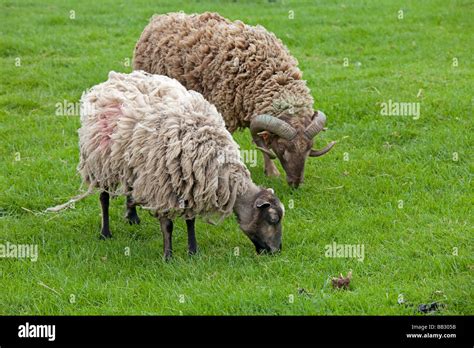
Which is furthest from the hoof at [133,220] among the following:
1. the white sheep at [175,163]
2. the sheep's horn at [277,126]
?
the sheep's horn at [277,126]

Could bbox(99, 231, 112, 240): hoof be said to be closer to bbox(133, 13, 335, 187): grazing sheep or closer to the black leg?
the black leg

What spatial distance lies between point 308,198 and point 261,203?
1.99 metres

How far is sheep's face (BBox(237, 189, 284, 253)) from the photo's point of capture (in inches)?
303

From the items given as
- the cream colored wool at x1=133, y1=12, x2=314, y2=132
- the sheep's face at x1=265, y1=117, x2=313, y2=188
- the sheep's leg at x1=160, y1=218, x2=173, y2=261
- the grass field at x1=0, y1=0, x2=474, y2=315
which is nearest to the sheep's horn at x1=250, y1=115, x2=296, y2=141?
the sheep's face at x1=265, y1=117, x2=313, y2=188

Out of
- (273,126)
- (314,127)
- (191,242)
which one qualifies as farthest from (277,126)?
(191,242)

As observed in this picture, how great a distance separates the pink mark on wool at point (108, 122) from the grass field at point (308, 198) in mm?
1150

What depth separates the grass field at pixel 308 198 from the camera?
691 cm

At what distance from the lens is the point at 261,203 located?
300 inches

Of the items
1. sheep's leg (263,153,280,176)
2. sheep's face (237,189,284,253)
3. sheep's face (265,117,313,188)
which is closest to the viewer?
sheep's face (237,189,284,253)

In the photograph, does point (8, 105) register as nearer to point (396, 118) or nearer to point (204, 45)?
point (204, 45)

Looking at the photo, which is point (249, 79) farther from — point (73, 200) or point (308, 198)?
point (73, 200)

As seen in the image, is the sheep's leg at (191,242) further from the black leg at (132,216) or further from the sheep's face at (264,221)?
the black leg at (132,216)

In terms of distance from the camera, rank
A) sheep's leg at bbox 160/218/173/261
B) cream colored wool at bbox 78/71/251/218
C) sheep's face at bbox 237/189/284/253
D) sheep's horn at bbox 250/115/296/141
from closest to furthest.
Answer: cream colored wool at bbox 78/71/251/218
sheep's face at bbox 237/189/284/253
sheep's leg at bbox 160/218/173/261
sheep's horn at bbox 250/115/296/141

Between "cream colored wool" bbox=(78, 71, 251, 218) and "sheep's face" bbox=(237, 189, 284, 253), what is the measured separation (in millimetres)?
186
